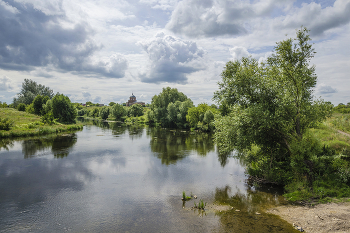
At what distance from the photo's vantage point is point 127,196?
45.3 feet

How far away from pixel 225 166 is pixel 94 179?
12997 millimetres

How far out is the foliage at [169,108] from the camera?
66188 mm

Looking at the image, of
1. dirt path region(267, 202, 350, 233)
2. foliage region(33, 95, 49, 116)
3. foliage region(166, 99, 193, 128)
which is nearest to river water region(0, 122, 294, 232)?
dirt path region(267, 202, 350, 233)

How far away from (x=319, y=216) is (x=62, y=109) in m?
69.7

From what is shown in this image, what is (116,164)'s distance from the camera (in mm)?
22047

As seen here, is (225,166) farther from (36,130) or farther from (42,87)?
(42,87)

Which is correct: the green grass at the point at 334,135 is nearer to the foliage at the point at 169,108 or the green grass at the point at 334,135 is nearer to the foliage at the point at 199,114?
the foliage at the point at 199,114

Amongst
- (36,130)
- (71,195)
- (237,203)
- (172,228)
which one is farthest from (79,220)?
(36,130)

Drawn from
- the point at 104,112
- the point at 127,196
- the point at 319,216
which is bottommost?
the point at 127,196

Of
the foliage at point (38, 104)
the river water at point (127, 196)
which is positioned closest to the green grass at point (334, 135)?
the river water at point (127, 196)

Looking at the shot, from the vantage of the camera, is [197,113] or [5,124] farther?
[197,113]

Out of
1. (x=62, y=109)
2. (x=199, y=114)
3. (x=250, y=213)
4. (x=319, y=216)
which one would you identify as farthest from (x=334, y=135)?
(x=62, y=109)

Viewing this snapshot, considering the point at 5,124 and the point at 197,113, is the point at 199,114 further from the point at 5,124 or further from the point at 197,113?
the point at 5,124

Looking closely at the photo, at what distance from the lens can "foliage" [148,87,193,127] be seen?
66188 millimetres
